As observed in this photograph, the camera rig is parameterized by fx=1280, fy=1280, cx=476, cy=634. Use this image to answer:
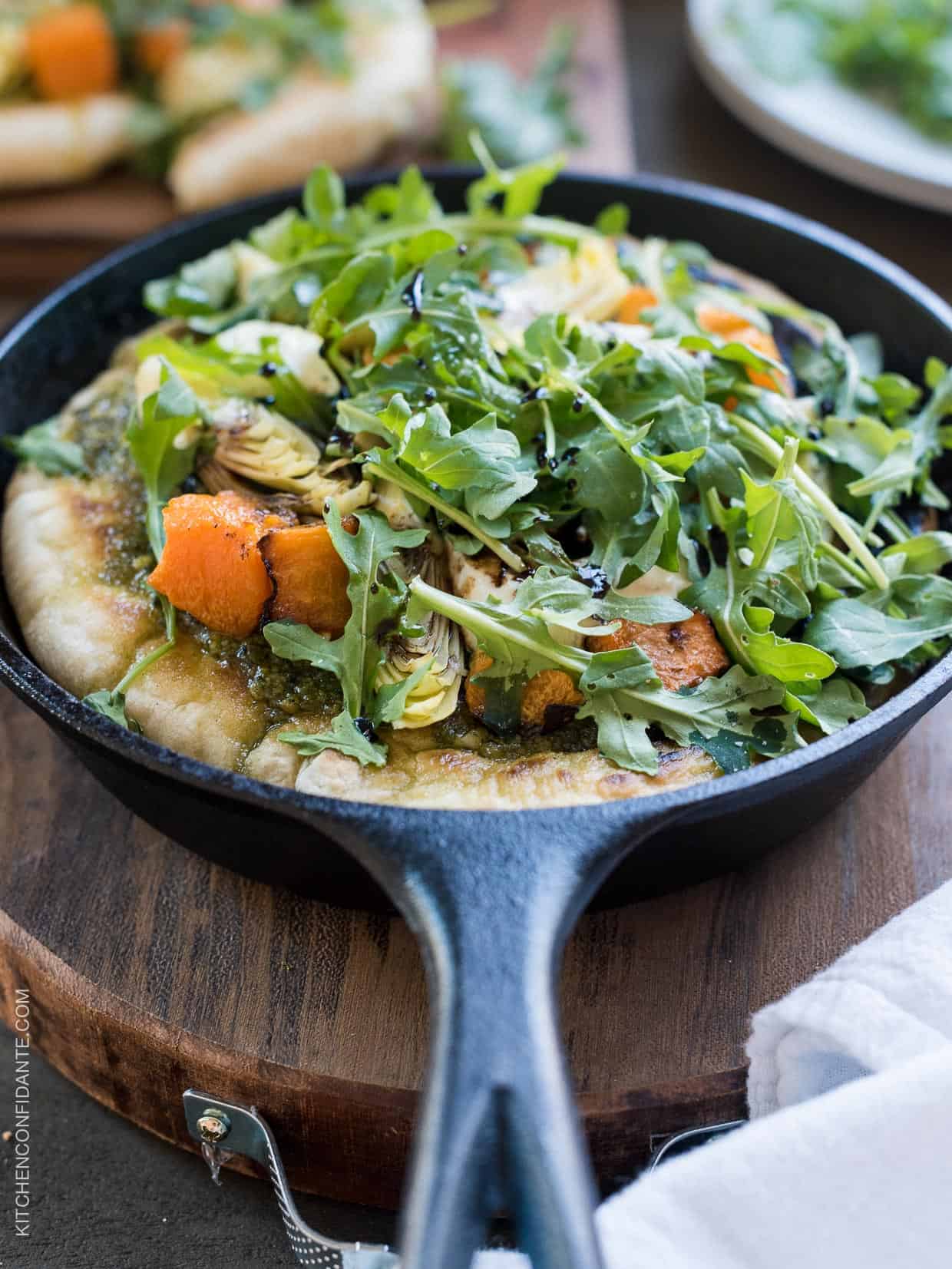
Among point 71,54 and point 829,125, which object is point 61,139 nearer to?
point 71,54

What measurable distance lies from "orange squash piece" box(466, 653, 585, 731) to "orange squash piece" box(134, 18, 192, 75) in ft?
10.3

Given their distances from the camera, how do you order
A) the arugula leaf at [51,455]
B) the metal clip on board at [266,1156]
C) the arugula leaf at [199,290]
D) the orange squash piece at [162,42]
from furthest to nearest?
the orange squash piece at [162,42]
the arugula leaf at [199,290]
the arugula leaf at [51,455]
the metal clip on board at [266,1156]

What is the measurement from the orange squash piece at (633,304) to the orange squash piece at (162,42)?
2414 millimetres

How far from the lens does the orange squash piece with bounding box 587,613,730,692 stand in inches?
85.9

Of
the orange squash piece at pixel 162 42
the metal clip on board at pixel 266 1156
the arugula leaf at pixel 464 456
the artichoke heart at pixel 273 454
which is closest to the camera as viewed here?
the metal clip on board at pixel 266 1156

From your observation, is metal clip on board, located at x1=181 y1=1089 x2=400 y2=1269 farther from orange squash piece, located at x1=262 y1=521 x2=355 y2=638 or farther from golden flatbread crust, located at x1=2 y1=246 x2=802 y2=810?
orange squash piece, located at x1=262 y1=521 x2=355 y2=638

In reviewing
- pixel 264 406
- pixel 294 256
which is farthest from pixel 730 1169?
pixel 294 256

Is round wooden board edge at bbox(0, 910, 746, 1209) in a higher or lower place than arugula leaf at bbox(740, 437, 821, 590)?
lower

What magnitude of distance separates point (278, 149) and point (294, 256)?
4.61ft

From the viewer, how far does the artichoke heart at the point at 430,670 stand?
6.93 feet

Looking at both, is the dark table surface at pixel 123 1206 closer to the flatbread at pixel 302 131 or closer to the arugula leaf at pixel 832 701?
the arugula leaf at pixel 832 701

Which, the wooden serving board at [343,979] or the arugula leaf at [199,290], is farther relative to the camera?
the arugula leaf at [199,290]

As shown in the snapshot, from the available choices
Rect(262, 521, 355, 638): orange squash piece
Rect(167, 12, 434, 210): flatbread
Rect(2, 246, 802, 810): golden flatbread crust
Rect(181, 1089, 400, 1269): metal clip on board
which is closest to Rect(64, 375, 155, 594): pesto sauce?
Rect(2, 246, 802, 810): golden flatbread crust

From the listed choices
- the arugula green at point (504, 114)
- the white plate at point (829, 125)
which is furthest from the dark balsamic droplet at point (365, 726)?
the white plate at point (829, 125)
